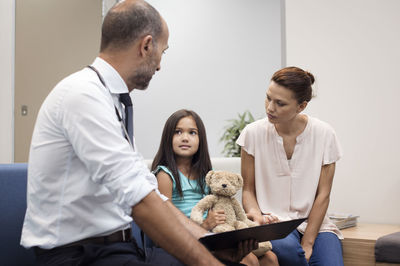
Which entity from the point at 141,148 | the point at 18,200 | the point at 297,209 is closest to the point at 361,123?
the point at 297,209

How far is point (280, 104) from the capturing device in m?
2.17

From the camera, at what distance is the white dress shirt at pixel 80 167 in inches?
44.3

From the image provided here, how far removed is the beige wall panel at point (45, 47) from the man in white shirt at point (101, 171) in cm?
254

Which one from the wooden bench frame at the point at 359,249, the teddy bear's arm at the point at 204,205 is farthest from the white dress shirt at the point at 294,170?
the teddy bear's arm at the point at 204,205

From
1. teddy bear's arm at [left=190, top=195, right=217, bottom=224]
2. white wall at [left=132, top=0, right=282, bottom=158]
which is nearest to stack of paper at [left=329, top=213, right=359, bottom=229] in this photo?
teddy bear's arm at [left=190, top=195, right=217, bottom=224]

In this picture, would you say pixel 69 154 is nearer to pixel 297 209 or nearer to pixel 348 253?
pixel 297 209

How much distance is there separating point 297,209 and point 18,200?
137 cm

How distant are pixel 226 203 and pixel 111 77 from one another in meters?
0.91

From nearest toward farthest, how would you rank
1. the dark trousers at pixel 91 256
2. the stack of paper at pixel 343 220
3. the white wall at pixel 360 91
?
the dark trousers at pixel 91 256 < the stack of paper at pixel 343 220 < the white wall at pixel 360 91

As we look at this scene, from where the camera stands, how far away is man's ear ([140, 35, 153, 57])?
139 centimetres

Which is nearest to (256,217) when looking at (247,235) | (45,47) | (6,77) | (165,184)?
(165,184)

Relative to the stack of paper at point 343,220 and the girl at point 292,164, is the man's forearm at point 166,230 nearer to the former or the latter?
the girl at point 292,164

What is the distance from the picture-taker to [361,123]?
3.11m

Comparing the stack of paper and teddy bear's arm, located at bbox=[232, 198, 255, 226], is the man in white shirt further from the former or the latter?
the stack of paper
